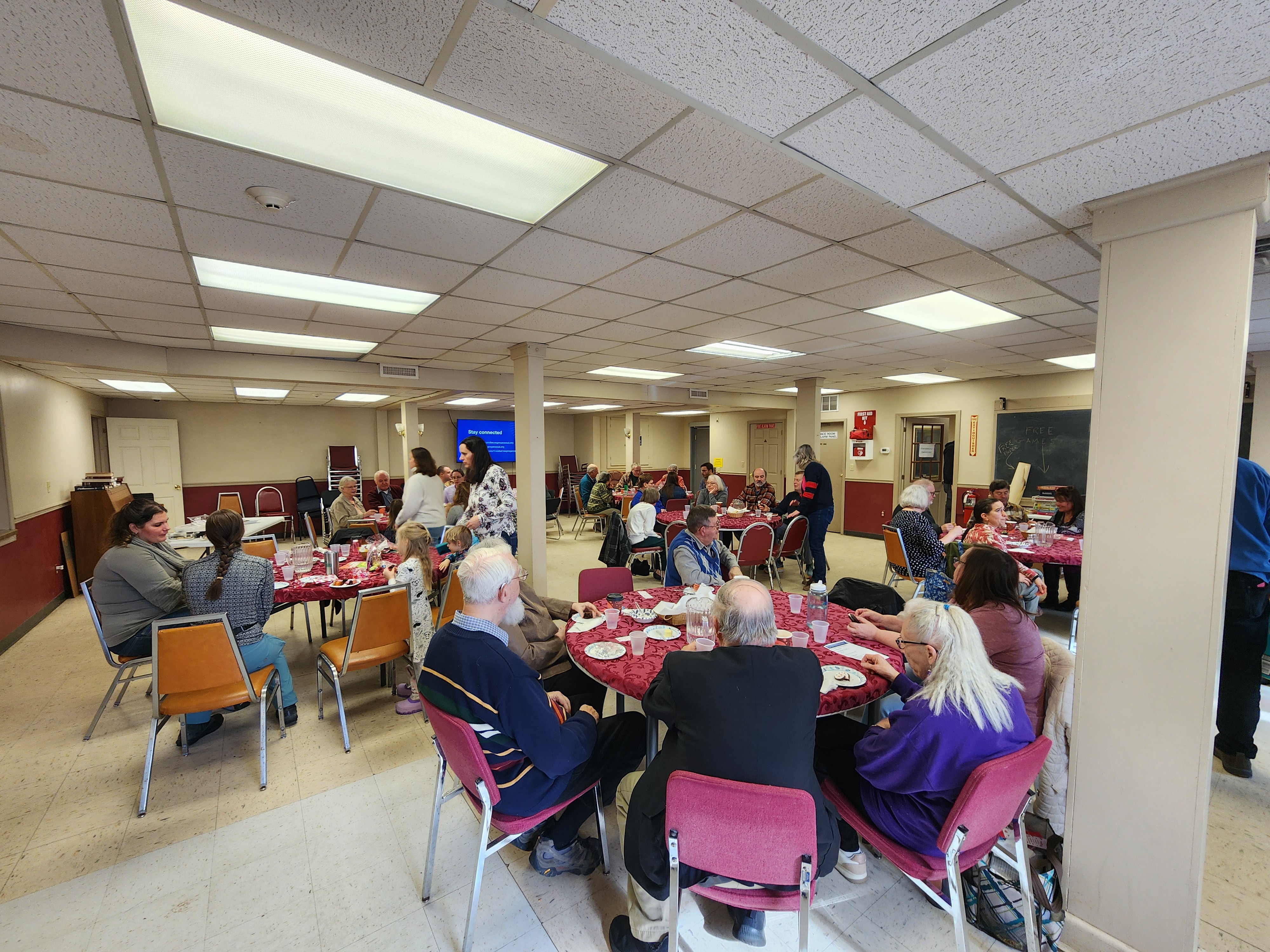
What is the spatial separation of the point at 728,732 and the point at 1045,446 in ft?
25.9

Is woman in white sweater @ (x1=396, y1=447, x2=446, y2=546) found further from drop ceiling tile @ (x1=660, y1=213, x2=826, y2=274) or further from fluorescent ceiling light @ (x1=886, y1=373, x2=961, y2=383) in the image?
fluorescent ceiling light @ (x1=886, y1=373, x2=961, y2=383)

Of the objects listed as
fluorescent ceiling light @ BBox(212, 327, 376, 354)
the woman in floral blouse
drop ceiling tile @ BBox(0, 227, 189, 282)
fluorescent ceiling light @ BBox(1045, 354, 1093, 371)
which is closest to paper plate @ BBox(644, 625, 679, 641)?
the woman in floral blouse

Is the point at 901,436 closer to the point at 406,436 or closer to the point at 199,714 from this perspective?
the point at 406,436

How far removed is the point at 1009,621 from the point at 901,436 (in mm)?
7625

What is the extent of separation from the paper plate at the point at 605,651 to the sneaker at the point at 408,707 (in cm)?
157

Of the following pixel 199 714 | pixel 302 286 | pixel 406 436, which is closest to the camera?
pixel 199 714

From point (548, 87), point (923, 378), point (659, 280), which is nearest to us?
point (548, 87)

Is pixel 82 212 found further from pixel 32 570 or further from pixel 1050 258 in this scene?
pixel 32 570

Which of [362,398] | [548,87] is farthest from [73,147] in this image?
[362,398]

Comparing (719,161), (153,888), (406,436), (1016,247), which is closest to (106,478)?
(406,436)

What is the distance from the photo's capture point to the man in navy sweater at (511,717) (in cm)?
158

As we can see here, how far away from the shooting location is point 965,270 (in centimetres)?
294

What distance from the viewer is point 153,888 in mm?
1904

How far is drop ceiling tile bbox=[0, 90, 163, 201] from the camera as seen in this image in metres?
1.46
